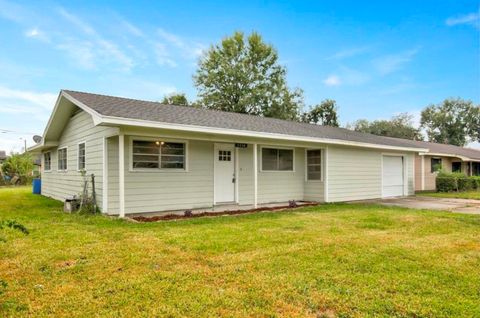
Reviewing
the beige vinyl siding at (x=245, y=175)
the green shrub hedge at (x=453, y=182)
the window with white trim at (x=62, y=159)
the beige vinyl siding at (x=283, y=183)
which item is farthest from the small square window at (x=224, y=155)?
the green shrub hedge at (x=453, y=182)

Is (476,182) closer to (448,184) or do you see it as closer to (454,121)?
(448,184)

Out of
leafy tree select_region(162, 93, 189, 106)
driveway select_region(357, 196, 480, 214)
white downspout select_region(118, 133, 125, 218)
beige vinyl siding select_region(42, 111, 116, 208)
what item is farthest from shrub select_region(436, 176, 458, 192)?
leafy tree select_region(162, 93, 189, 106)

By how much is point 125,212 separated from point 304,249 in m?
5.24

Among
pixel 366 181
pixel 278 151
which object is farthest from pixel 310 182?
pixel 366 181

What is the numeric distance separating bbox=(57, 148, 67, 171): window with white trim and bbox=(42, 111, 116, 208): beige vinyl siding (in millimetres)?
180

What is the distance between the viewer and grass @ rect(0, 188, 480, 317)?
2.97 m

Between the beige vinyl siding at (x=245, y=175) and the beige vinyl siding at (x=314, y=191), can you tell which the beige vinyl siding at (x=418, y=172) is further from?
the beige vinyl siding at (x=245, y=175)

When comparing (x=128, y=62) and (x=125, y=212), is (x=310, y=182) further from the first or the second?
(x=128, y=62)

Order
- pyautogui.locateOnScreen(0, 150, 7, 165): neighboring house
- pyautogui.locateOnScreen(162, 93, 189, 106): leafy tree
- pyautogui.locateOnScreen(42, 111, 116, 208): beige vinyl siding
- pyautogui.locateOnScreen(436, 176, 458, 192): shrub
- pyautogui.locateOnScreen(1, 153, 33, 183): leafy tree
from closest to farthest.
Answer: pyautogui.locateOnScreen(42, 111, 116, 208): beige vinyl siding
pyautogui.locateOnScreen(436, 176, 458, 192): shrub
pyautogui.locateOnScreen(1, 153, 33, 183): leafy tree
pyautogui.locateOnScreen(162, 93, 189, 106): leafy tree
pyautogui.locateOnScreen(0, 150, 7, 165): neighboring house

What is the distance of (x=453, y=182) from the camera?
1709 centimetres

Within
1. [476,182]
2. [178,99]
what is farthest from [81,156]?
[178,99]

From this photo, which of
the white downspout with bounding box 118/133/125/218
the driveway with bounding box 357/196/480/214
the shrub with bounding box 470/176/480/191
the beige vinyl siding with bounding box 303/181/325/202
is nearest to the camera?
the white downspout with bounding box 118/133/125/218

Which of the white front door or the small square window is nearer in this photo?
the white front door

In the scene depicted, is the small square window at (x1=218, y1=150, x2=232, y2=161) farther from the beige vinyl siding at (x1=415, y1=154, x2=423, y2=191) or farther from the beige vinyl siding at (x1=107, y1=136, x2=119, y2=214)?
the beige vinyl siding at (x1=415, y1=154, x2=423, y2=191)
